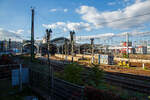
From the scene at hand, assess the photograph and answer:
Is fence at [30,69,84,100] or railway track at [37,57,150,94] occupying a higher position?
fence at [30,69,84,100]

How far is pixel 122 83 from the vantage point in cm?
1055

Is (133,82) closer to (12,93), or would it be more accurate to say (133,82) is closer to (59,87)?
(59,87)

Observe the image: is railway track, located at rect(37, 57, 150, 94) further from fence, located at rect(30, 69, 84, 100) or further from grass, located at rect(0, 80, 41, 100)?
grass, located at rect(0, 80, 41, 100)

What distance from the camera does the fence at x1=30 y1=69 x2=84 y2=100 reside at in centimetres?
500

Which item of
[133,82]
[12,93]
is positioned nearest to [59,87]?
[12,93]

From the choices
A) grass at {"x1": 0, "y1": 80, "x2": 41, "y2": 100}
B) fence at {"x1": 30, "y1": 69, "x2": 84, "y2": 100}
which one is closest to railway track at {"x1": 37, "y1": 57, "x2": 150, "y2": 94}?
fence at {"x1": 30, "y1": 69, "x2": 84, "y2": 100}

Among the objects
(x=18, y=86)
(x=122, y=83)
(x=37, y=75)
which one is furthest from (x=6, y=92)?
(x=122, y=83)

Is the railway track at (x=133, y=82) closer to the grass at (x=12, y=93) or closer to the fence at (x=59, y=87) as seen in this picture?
the fence at (x=59, y=87)

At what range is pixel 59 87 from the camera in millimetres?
6016

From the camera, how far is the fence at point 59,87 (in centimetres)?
500

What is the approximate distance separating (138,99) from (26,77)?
8226mm

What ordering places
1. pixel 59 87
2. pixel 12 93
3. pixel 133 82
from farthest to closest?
1. pixel 133 82
2. pixel 12 93
3. pixel 59 87

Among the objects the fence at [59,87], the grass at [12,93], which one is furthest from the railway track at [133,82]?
the grass at [12,93]

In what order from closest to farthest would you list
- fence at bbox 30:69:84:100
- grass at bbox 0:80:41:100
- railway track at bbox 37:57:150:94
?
fence at bbox 30:69:84:100 → grass at bbox 0:80:41:100 → railway track at bbox 37:57:150:94
